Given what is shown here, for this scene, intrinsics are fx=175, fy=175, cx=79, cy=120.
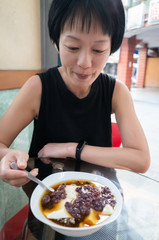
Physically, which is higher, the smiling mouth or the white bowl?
the smiling mouth

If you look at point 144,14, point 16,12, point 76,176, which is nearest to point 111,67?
point 144,14

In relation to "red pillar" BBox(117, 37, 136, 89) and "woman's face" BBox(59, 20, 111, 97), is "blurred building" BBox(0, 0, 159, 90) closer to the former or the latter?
"woman's face" BBox(59, 20, 111, 97)

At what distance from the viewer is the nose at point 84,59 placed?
33.0 inches

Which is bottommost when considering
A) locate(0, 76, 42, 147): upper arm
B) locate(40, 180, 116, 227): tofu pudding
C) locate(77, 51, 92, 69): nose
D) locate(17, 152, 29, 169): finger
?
locate(40, 180, 116, 227): tofu pudding

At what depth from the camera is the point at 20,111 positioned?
109 cm

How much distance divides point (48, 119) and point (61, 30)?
0.55 m

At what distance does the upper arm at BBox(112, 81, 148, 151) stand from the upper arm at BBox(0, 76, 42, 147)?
1.81 ft

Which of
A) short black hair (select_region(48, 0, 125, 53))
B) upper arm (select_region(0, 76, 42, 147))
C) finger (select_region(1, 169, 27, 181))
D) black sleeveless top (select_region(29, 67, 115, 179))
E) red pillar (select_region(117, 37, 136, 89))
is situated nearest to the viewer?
finger (select_region(1, 169, 27, 181))

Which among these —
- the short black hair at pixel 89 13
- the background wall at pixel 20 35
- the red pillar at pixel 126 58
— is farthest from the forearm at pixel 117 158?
the red pillar at pixel 126 58

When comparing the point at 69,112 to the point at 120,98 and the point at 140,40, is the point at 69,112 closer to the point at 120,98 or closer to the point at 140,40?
the point at 120,98

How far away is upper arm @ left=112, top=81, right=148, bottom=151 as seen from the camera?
1.10m

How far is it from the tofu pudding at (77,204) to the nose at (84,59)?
0.56 m

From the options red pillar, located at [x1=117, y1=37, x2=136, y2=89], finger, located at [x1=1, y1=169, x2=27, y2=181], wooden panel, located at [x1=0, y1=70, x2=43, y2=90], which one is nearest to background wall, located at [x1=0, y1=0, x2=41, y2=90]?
wooden panel, located at [x1=0, y1=70, x2=43, y2=90]

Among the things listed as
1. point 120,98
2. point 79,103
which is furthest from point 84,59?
point 120,98
